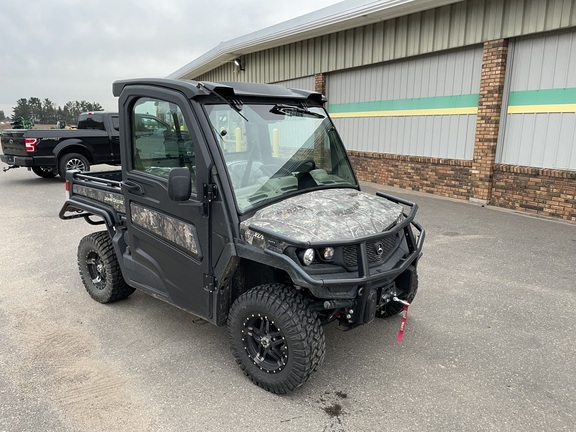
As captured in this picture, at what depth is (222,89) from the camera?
325 centimetres

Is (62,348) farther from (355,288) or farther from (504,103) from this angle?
(504,103)

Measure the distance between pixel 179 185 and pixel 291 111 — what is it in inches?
48.4

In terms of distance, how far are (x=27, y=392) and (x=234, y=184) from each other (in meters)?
2.03

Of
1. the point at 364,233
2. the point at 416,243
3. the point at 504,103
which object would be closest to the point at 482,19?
the point at 504,103

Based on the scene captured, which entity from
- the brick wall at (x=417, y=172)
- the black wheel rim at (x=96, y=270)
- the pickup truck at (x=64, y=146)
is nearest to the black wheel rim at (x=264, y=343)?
the black wheel rim at (x=96, y=270)

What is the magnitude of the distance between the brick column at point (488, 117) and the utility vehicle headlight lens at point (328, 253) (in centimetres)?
765

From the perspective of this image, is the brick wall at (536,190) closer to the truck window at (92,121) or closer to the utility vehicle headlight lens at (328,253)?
the utility vehicle headlight lens at (328,253)

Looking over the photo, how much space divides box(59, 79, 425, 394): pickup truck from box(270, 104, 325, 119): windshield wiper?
0.5 inches

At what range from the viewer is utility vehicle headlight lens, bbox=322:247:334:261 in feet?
9.48

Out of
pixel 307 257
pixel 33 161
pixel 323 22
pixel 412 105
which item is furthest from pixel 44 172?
pixel 307 257

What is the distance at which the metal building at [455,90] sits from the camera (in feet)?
27.3

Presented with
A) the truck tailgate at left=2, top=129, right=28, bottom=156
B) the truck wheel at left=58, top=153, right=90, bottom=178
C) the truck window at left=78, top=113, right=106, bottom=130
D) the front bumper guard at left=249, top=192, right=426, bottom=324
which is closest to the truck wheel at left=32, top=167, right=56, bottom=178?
the truck tailgate at left=2, top=129, right=28, bottom=156

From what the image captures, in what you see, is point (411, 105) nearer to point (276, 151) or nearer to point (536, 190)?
point (536, 190)

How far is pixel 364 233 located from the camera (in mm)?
3018
